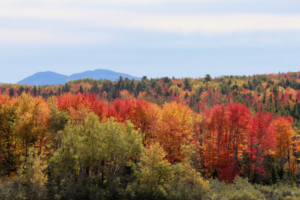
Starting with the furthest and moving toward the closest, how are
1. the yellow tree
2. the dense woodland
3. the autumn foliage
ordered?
the autumn foliage < the yellow tree < the dense woodland

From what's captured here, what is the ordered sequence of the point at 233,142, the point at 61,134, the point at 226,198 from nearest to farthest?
the point at 226,198 < the point at 61,134 < the point at 233,142

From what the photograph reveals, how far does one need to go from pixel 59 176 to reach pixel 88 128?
8154mm

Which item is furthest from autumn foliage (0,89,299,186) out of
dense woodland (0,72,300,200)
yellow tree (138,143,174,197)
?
yellow tree (138,143,174,197)

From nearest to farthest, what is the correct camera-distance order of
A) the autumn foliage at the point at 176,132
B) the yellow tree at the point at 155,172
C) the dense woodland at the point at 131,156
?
the dense woodland at the point at 131,156
the yellow tree at the point at 155,172
the autumn foliage at the point at 176,132

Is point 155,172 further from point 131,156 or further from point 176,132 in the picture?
point 176,132

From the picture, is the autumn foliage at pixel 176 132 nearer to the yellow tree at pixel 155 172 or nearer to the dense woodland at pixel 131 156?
the dense woodland at pixel 131 156

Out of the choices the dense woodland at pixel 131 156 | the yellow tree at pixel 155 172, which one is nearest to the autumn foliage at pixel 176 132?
the dense woodland at pixel 131 156

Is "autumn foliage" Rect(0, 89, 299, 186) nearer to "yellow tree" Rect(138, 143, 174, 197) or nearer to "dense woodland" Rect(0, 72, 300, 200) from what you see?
"dense woodland" Rect(0, 72, 300, 200)

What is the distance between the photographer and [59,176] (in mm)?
36781

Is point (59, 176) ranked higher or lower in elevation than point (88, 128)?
lower

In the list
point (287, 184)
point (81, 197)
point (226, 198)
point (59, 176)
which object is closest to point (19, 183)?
point (59, 176)

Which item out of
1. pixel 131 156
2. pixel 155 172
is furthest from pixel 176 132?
pixel 155 172

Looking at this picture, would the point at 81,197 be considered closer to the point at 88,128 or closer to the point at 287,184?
the point at 88,128

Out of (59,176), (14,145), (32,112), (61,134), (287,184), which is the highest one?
(32,112)
